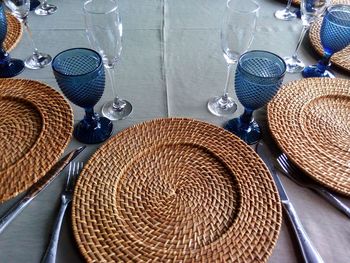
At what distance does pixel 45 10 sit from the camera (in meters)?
0.95

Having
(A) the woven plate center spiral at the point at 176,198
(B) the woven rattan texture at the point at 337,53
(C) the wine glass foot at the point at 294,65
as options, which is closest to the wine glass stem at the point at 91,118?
(A) the woven plate center spiral at the point at 176,198

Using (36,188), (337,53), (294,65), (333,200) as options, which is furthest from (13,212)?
(337,53)

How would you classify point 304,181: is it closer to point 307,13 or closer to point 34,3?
point 307,13

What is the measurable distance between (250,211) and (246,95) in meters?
0.21

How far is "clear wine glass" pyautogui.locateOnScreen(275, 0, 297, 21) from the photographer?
36.9 inches

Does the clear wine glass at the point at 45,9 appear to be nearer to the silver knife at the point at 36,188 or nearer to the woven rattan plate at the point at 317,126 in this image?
the silver knife at the point at 36,188

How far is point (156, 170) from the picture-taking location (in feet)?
1.81

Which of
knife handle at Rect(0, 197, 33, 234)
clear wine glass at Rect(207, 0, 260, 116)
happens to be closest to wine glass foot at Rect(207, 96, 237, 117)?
clear wine glass at Rect(207, 0, 260, 116)

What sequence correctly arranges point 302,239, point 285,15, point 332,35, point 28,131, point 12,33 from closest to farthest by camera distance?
point 302,239
point 28,131
point 332,35
point 12,33
point 285,15

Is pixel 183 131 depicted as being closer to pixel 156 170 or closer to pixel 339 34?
pixel 156 170

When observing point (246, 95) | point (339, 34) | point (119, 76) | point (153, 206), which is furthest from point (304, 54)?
point (153, 206)

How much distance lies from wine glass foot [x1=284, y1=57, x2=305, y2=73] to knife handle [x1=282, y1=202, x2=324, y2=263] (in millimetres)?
366

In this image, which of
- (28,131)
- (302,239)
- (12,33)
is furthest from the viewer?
(12,33)

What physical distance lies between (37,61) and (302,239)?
26.0 inches
